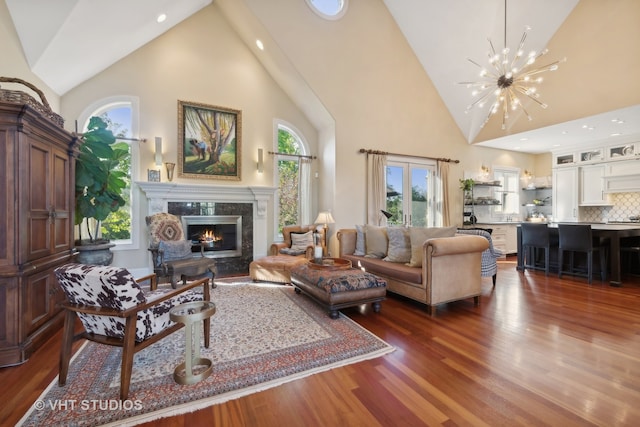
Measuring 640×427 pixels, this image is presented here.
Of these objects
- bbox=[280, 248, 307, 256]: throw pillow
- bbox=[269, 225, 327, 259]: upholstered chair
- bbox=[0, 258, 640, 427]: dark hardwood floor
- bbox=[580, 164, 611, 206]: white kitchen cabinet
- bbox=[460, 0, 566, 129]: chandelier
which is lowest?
bbox=[0, 258, 640, 427]: dark hardwood floor

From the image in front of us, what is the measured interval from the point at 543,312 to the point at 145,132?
21.6ft

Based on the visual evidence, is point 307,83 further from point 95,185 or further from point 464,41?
point 95,185

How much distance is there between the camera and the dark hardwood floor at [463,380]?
159 centimetres

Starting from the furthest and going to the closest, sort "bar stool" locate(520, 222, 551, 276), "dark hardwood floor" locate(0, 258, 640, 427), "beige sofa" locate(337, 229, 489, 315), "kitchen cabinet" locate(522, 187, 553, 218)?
"kitchen cabinet" locate(522, 187, 553, 218) → "bar stool" locate(520, 222, 551, 276) → "beige sofa" locate(337, 229, 489, 315) → "dark hardwood floor" locate(0, 258, 640, 427)

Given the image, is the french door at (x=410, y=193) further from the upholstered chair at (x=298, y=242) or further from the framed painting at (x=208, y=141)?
the framed painting at (x=208, y=141)

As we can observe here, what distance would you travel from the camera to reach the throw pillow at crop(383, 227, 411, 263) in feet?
12.9

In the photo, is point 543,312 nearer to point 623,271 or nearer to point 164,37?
point 623,271

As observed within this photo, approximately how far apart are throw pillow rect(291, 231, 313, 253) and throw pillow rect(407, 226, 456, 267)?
212 centimetres

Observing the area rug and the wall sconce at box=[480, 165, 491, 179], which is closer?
the area rug

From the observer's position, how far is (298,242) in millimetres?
5262

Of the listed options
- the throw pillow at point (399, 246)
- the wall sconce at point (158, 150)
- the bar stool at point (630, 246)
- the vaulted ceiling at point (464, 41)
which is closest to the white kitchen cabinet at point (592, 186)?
the vaulted ceiling at point (464, 41)

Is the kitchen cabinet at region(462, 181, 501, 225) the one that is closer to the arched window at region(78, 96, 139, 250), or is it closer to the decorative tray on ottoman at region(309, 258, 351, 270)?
the decorative tray on ottoman at region(309, 258, 351, 270)

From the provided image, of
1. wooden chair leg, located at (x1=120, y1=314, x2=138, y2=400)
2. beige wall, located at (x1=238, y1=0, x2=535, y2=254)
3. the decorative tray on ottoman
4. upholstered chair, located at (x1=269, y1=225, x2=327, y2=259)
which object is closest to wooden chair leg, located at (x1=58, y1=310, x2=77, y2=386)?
wooden chair leg, located at (x1=120, y1=314, x2=138, y2=400)

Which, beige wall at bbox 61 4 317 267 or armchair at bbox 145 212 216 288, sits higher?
beige wall at bbox 61 4 317 267
